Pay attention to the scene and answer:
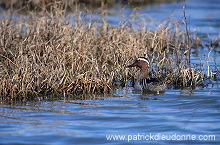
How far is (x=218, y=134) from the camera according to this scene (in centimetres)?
686

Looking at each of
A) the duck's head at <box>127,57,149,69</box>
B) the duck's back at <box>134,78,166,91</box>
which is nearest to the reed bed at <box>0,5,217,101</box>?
the duck's head at <box>127,57,149,69</box>

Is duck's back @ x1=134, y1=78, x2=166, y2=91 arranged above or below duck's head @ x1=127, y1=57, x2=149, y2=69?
below

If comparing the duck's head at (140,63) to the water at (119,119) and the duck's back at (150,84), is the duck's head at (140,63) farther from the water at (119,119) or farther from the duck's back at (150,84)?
the water at (119,119)

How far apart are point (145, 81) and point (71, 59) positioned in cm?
174

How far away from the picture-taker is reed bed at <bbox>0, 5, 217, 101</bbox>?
8.81m

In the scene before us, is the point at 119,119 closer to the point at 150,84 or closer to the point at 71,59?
the point at 150,84

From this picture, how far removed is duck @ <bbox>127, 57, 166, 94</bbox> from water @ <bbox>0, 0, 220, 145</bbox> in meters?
0.17

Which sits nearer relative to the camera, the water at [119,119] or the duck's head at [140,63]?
the water at [119,119]

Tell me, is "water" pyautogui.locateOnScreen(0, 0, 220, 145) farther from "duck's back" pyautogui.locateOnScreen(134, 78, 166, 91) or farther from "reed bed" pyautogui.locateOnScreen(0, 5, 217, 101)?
"reed bed" pyautogui.locateOnScreen(0, 5, 217, 101)

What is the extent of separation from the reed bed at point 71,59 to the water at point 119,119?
0.38 m

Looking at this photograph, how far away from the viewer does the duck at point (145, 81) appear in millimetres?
9576

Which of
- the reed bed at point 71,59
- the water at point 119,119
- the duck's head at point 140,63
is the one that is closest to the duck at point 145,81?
the duck's head at point 140,63

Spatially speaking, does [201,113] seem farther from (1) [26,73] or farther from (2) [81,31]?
(2) [81,31]

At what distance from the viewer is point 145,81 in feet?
32.4
